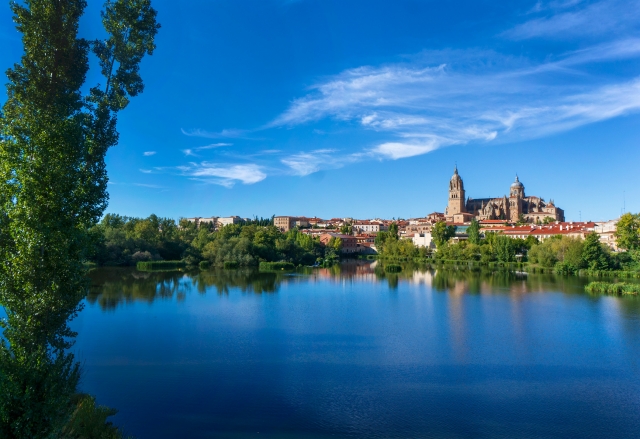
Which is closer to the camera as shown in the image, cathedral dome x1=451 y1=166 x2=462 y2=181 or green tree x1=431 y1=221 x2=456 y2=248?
green tree x1=431 y1=221 x2=456 y2=248

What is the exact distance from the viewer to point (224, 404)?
862cm

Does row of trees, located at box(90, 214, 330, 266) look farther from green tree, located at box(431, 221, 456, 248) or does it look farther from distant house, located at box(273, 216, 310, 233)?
distant house, located at box(273, 216, 310, 233)

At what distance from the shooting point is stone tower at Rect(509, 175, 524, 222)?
9086 centimetres

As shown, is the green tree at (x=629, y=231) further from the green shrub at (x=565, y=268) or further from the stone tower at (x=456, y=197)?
the stone tower at (x=456, y=197)

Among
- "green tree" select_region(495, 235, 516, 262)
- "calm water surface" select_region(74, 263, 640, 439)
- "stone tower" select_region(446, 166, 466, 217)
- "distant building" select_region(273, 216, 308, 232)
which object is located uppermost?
"stone tower" select_region(446, 166, 466, 217)

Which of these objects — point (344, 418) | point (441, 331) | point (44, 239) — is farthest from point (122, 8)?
A: point (441, 331)

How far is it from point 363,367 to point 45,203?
790 centimetres

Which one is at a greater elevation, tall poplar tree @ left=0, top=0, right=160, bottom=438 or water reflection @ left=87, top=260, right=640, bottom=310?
tall poplar tree @ left=0, top=0, right=160, bottom=438

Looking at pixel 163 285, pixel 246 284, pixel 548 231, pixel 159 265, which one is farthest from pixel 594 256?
pixel 159 265

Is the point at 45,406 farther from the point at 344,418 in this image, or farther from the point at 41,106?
the point at 344,418

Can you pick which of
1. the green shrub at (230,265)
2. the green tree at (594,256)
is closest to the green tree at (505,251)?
the green tree at (594,256)

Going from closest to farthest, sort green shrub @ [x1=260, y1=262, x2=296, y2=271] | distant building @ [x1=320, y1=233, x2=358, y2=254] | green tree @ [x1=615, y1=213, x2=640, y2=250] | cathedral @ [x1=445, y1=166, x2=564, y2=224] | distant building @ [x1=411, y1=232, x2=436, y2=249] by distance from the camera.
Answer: green tree @ [x1=615, y1=213, x2=640, y2=250], green shrub @ [x1=260, y1=262, x2=296, y2=271], distant building @ [x1=411, y1=232, x2=436, y2=249], distant building @ [x1=320, y1=233, x2=358, y2=254], cathedral @ [x1=445, y1=166, x2=564, y2=224]

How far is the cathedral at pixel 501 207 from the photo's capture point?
89.6m

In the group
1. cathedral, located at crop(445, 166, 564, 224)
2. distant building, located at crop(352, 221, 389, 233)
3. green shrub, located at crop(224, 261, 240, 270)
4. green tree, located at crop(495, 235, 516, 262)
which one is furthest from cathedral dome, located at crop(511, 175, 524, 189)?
green shrub, located at crop(224, 261, 240, 270)
